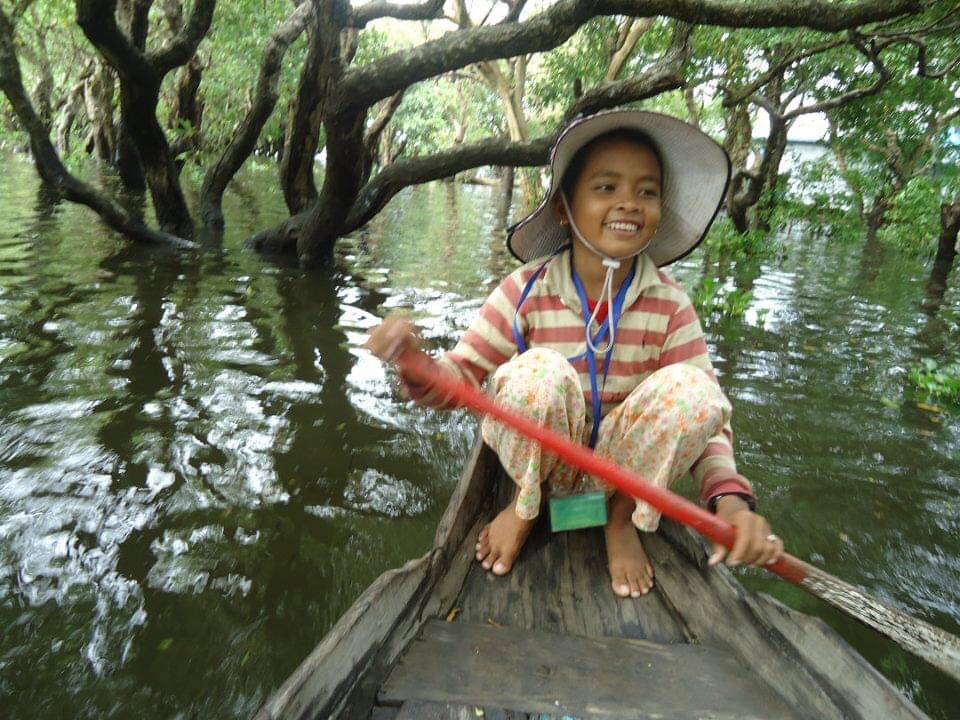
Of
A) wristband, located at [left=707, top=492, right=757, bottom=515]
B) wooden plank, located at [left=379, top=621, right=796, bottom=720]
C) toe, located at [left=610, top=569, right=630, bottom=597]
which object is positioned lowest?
toe, located at [left=610, top=569, right=630, bottom=597]

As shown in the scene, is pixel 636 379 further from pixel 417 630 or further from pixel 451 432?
pixel 451 432

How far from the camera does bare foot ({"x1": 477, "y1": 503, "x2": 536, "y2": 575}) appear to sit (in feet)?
6.00

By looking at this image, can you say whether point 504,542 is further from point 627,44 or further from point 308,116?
point 627,44

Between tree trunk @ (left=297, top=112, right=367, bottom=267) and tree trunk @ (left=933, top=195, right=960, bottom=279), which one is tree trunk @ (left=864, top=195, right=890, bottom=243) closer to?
tree trunk @ (left=933, top=195, right=960, bottom=279)

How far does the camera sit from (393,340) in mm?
1493

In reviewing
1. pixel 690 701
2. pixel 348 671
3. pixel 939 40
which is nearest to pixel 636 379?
pixel 690 701

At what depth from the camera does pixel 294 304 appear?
5133mm

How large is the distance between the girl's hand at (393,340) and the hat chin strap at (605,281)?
0.57 m

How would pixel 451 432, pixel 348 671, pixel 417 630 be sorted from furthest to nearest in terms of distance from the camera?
pixel 451 432 → pixel 417 630 → pixel 348 671

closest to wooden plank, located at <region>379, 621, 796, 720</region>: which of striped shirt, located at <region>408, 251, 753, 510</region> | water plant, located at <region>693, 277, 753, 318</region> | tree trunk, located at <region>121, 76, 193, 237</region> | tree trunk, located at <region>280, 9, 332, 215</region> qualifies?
striped shirt, located at <region>408, 251, 753, 510</region>

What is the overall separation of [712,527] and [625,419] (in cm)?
44

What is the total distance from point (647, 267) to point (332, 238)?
4853 millimetres

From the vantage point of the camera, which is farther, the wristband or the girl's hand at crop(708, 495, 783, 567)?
the wristband

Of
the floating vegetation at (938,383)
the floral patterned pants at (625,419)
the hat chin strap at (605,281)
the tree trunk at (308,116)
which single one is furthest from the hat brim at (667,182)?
the tree trunk at (308,116)
